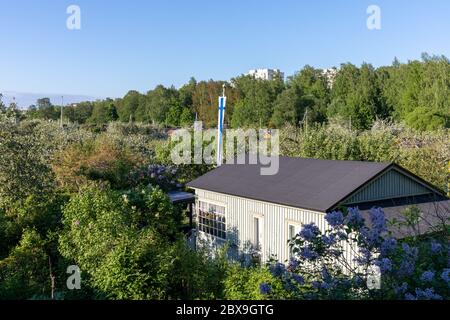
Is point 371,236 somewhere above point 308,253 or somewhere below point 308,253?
above

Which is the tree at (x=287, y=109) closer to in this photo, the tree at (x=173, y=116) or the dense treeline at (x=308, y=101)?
the dense treeline at (x=308, y=101)

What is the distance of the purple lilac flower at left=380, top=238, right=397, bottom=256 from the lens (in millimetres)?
4414

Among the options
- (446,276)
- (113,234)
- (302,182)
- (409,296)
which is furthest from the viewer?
(302,182)

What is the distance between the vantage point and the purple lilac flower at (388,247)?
174 inches

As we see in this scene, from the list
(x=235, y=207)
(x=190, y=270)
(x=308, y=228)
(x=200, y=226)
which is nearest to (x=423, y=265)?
(x=308, y=228)

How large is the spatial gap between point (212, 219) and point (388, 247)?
11.3 m

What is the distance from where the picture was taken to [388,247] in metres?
4.41

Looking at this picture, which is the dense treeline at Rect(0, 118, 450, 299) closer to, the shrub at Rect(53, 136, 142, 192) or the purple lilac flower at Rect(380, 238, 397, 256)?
the shrub at Rect(53, 136, 142, 192)

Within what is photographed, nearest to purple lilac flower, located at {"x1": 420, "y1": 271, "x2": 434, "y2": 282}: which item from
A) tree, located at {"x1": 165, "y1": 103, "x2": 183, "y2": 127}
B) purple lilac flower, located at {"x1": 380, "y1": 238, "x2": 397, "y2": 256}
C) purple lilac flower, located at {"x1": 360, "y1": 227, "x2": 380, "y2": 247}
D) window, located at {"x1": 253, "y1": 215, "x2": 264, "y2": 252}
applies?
purple lilac flower, located at {"x1": 380, "y1": 238, "x2": 397, "y2": 256}

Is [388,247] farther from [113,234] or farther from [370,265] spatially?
[113,234]

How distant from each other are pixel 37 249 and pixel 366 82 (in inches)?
2124

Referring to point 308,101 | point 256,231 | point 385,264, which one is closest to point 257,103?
point 308,101

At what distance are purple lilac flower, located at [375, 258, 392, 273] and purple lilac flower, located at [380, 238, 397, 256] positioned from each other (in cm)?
9

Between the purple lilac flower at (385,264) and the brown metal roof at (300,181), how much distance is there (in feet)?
23.0
